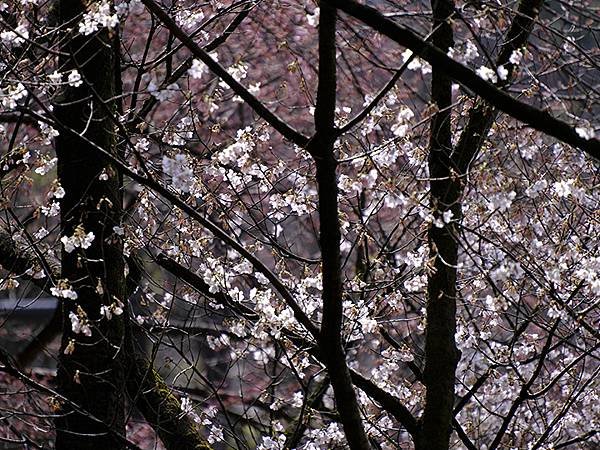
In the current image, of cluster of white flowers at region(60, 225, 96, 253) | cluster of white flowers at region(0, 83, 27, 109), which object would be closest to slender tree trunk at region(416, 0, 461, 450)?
cluster of white flowers at region(60, 225, 96, 253)

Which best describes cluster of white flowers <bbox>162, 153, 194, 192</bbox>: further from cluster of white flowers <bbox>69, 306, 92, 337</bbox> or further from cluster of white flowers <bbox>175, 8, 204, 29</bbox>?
cluster of white flowers <bbox>175, 8, 204, 29</bbox>

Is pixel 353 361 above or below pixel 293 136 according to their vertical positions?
above

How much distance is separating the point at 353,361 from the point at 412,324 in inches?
40.6

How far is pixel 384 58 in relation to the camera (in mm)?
8820

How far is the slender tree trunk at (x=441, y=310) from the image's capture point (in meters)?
3.69

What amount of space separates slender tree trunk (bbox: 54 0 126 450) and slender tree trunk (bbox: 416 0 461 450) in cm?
146

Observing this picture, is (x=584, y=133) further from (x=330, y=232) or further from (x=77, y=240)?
(x=77, y=240)

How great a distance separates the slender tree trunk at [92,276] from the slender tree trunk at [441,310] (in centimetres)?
146

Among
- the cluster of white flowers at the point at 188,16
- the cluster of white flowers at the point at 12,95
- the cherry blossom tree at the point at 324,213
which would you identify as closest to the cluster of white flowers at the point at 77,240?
the cherry blossom tree at the point at 324,213

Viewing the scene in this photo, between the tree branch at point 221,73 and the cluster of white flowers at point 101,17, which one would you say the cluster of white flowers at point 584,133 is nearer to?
the tree branch at point 221,73

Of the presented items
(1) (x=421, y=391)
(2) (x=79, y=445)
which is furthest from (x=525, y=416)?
(2) (x=79, y=445)

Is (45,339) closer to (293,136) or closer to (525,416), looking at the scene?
(525,416)

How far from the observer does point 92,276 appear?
4.32 metres

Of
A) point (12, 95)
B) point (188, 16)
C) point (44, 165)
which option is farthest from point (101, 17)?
point (188, 16)
